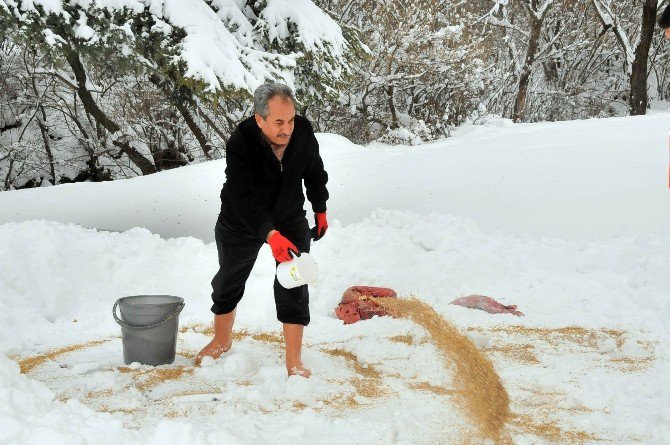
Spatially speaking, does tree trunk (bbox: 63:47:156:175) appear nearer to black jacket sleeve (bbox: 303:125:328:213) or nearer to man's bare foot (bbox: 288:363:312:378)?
black jacket sleeve (bbox: 303:125:328:213)

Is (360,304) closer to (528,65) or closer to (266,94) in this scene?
(266,94)

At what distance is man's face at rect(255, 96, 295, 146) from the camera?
3236 mm

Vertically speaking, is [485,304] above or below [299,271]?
below

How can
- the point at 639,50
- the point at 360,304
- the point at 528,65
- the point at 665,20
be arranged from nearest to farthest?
the point at 665,20
the point at 360,304
the point at 639,50
the point at 528,65

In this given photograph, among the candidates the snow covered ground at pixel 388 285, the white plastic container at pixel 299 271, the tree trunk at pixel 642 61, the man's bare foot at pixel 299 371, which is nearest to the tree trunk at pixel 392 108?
the snow covered ground at pixel 388 285

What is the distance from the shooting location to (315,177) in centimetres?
373

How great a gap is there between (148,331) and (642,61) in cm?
1432

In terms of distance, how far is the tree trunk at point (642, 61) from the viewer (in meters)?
14.3

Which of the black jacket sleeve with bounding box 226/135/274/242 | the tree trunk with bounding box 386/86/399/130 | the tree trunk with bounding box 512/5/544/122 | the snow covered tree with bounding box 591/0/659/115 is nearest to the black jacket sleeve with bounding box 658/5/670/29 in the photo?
the black jacket sleeve with bounding box 226/135/274/242

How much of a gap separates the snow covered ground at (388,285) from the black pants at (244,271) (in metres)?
0.35

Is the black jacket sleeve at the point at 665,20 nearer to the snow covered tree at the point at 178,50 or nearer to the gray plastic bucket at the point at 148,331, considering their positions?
the gray plastic bucket at the point at 148,331

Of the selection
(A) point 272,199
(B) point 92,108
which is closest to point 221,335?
(A) point 272,199

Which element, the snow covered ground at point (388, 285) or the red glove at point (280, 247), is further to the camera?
the red glove at point (280, 247)

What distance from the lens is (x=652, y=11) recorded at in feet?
46.8
